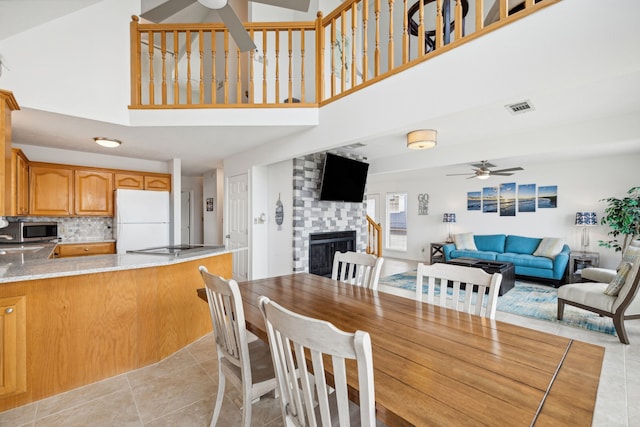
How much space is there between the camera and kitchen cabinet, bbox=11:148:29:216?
3.44 metres

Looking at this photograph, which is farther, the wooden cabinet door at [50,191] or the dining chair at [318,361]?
the wooden cabinet door at [50,191]

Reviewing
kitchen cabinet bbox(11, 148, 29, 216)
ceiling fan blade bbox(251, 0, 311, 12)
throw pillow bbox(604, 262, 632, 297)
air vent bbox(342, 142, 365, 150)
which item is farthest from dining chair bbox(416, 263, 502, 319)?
kitchen cabinet bbox(11, 148, 29, 216)

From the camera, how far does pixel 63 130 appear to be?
3.35 meters

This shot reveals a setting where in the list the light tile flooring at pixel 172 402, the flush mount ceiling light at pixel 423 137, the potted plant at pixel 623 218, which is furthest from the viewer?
the potted plant at pixel 623 218

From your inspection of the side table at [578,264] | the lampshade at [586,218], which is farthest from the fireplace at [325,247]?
the lampshade at [586,218]

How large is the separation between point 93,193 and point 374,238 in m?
5.23

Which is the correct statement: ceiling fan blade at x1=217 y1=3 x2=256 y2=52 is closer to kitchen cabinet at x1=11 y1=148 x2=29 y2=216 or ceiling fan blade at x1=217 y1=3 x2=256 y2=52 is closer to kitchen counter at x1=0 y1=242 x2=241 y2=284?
kitchen counter at x1=0 y1=242 x2=241 y2=284

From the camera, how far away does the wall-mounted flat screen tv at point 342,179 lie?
444 centimetres

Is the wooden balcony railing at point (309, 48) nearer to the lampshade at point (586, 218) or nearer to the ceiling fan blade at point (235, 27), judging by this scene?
the ceiling fan blade at point (235, 27)

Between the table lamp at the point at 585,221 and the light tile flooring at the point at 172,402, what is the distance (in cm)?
372

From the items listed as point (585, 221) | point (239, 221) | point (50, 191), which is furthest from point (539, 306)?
point (50, 191)

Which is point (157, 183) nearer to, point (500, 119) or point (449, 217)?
point (500, 119)

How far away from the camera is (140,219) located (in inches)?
186

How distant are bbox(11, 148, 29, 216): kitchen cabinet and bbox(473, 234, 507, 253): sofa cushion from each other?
8.04 meters
